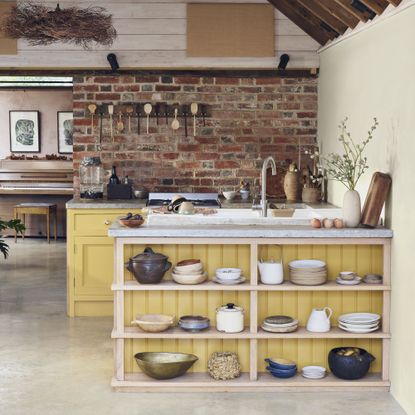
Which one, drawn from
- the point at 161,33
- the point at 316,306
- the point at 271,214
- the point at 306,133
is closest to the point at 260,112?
the point at 306,133

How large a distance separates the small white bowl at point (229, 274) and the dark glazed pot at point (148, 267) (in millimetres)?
337

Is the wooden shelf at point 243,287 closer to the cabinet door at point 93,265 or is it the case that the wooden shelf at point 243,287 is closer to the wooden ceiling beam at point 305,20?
the cabinet door at point 93,265

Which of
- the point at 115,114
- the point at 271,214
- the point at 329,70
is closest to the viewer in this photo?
the point at 271,214

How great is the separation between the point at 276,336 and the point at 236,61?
3.66 meters

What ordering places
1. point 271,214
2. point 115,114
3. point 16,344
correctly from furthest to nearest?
point 115,114 → point 16,344 → point 271,214

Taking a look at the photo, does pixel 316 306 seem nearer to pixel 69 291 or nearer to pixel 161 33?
pixel 69 291

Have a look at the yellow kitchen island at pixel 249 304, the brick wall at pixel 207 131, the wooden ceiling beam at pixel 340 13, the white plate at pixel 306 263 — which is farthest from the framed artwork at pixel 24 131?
the white plate at pixel 306 263

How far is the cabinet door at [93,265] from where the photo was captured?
808 cm

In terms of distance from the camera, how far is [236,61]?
8.61 meters

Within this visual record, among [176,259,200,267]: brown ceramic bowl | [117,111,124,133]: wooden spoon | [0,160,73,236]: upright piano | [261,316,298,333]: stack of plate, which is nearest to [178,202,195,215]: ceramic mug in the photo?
[176,259,200,267]: brown ceramic bowl

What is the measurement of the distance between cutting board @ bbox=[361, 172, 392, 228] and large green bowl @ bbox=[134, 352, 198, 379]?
4.81 ft

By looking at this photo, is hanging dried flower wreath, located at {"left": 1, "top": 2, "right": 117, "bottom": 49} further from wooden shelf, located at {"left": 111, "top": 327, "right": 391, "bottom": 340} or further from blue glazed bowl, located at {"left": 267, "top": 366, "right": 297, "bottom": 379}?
blue glazed bowl, located at {"left": 267, "top": 366, "right": 297, "bottom": 379}

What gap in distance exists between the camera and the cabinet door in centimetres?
808

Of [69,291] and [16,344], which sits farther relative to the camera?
[69,291]
